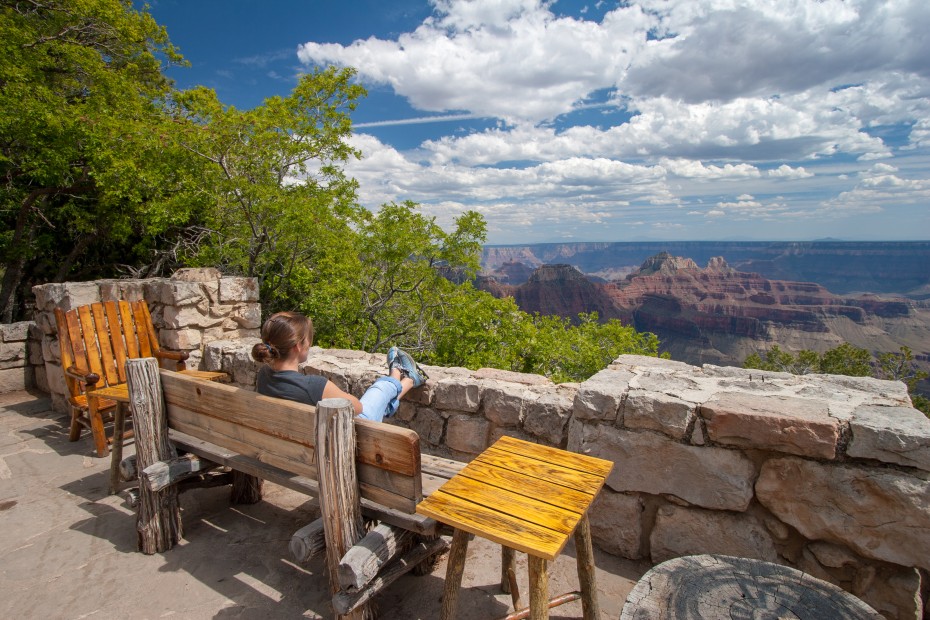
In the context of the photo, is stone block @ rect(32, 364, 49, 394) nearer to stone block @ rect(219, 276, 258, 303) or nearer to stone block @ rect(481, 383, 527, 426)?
stone block @ rect(219, 276, 258, 303)

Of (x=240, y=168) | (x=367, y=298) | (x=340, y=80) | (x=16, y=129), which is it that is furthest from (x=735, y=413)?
(x=16, y=129)

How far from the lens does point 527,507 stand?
1.70 m

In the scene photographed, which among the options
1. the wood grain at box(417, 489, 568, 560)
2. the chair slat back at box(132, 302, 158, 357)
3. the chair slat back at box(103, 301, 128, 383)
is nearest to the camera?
the wood grain at box(417, 489, 568, 560)

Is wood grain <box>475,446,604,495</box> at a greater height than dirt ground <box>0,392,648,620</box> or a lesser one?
greater

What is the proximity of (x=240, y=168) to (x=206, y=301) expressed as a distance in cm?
299

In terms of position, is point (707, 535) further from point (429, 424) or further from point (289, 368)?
point (289, 368)

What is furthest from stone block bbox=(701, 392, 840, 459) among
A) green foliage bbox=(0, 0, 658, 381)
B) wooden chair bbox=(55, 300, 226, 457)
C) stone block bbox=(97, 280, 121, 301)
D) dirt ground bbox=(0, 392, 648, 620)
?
stone block bbox=(97, 280, 121, 301)

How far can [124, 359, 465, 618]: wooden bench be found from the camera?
6.19 ft

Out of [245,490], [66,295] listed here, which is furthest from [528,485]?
[66,295]

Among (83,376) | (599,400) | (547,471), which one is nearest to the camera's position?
(547,471)

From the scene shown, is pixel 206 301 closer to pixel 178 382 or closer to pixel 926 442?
pixel 178 382

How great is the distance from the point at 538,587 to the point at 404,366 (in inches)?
→ 68.9

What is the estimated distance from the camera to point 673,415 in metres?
2.47

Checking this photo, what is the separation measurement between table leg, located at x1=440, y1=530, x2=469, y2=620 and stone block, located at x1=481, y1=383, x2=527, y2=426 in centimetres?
120
